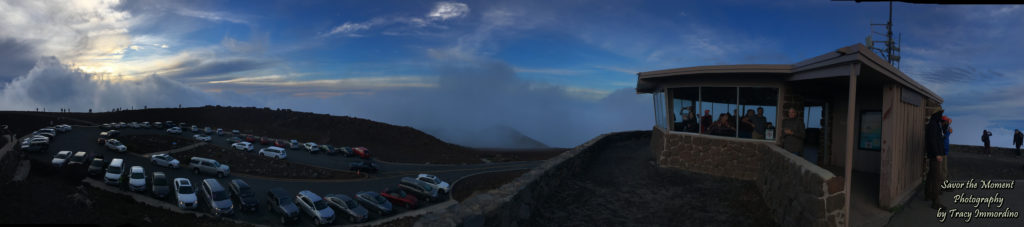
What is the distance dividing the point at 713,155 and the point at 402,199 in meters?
18.9

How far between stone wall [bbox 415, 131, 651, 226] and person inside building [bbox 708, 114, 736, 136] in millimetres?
4400

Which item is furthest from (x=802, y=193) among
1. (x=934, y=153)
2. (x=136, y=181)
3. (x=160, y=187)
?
(x=136, y=181)

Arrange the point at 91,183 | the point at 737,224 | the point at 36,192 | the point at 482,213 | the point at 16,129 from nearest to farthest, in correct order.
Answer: the point at 482,213, the point at 737,224, the point at 36,192, the point at 91,183, the point at 16,129

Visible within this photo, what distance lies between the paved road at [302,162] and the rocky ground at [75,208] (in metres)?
3.01

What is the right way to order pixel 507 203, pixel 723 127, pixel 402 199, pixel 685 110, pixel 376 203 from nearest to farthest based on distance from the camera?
pixel 507 203 < pixel 723 127 < pixel 685 110 < pixel 376 203 < pixel 402 199

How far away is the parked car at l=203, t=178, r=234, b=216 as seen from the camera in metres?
22.8

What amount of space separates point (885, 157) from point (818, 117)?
17.6 ft

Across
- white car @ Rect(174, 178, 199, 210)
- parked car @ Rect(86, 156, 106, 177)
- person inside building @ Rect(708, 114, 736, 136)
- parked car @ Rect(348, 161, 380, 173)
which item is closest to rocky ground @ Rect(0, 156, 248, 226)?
white car @ Rect(174, 178, 199, 210)

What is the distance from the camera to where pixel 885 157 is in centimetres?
871

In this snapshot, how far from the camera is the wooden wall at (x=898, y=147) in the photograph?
8.59 m

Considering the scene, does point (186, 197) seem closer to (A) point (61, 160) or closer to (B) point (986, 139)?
(A) point (61, 160)

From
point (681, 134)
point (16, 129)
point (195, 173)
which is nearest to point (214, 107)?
point (16, 129)

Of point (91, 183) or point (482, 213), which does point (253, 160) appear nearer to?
point (91, 183)

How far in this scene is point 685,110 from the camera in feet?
44.2
